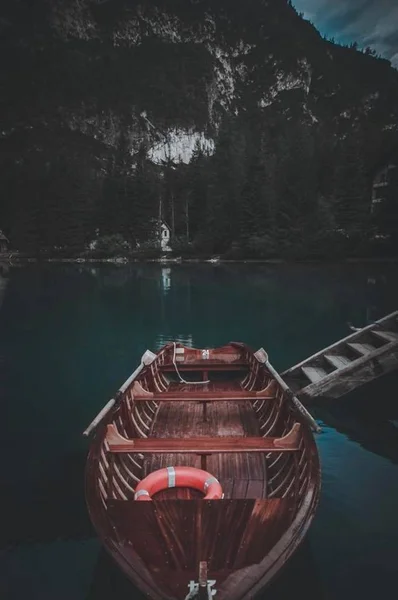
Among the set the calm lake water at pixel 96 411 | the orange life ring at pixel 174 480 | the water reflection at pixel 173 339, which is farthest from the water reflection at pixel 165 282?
the orange life ring at pixel 174 480

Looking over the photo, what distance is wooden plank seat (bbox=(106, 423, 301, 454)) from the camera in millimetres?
5281

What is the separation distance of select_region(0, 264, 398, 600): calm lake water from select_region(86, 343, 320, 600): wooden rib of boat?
1222mm

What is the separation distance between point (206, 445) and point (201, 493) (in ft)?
1.88

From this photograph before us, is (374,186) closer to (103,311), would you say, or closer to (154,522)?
(103,311)

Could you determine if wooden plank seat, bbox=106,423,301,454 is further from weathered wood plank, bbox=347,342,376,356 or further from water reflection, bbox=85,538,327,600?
weathered wood plank, bbox=347,342,376,356

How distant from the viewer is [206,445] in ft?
17.7

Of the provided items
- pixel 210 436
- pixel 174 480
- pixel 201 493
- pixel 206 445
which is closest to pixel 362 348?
pixel 210 436

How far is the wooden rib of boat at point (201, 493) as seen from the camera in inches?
135

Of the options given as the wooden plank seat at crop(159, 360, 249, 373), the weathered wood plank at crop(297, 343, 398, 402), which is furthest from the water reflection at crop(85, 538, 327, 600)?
the wooden plank seat at crop(159, 360, 249, 373)

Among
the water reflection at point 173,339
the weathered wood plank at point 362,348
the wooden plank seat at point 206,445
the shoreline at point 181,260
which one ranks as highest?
the shoreline at point 181,260

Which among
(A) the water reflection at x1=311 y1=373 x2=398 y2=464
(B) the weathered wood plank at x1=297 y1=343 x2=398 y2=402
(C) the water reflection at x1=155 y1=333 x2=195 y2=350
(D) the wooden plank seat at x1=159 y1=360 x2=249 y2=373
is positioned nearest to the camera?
(A) the water reflection at x1=311 y1=373 x2=398 y2=464

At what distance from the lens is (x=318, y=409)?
32.4 ft

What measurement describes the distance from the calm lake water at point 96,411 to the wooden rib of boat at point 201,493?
1.22 metres

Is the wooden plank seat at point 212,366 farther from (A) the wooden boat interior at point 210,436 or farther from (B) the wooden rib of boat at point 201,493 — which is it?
(B) the wooden rib of boat at point 201,493
